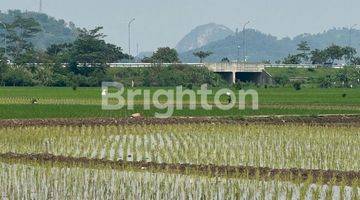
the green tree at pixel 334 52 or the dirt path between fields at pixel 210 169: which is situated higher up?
the green tree at pixel 334 52

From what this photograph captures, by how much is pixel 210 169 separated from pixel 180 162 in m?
1.87

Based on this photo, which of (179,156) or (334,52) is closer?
(179,156)

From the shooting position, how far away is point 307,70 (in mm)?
106312

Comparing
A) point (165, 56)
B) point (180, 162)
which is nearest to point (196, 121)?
point (180, 162)

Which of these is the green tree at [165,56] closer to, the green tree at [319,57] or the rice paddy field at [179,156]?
the green tree at [319,57]

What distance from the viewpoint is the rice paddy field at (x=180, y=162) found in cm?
1627

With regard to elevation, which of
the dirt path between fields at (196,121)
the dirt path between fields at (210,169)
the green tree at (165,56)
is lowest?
the dirt path between fields at (210,169)

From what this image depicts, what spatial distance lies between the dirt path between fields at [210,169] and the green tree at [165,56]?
290 feet

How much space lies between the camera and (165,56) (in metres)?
110

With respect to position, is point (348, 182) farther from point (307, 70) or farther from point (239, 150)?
point (307, 70)

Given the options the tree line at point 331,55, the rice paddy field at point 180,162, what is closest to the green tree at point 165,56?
the tree line at point 331,55

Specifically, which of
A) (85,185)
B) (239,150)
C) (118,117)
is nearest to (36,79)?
(118,117)

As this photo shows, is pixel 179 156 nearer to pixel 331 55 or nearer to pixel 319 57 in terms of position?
pixel 331 55

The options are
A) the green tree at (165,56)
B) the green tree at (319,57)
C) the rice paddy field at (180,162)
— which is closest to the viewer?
the rice paddy field at (180,162)
